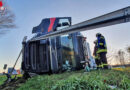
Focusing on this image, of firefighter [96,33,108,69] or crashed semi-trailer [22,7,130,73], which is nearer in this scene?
crashed semi-trailer [22,7,130,73]

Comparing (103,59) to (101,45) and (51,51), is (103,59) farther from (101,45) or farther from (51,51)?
(51,51)

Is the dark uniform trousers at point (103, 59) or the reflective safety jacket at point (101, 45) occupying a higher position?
the reflective safety jacket at point (101, 45)

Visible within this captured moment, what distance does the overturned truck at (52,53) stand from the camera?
4957 mm

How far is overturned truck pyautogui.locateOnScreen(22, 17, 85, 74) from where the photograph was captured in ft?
16.3

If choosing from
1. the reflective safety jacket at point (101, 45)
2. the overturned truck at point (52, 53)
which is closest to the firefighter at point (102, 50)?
the reflective safety jacket at point (101, 45)

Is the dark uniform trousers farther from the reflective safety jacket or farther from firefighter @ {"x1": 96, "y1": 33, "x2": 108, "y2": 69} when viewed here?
the reflective safety jacket

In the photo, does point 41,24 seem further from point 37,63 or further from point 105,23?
point 105,23

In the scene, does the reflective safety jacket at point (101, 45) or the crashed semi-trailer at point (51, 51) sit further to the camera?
the reflective safety jacket at point (101, 45)

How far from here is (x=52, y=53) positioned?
16.3ft

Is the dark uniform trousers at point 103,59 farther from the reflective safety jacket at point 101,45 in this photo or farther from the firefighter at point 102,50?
the reflective safety jacket at point 101,45

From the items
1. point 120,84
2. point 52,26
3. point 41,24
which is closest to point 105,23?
point 120,84

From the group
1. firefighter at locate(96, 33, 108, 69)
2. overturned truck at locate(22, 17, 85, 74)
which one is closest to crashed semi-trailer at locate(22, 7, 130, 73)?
overturned truck at locate(22, 17, 85, 74)

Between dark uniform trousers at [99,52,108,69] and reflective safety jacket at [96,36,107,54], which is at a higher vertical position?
reflective safety jacket at [96,36,107,54]

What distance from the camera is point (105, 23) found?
7.02 feet
